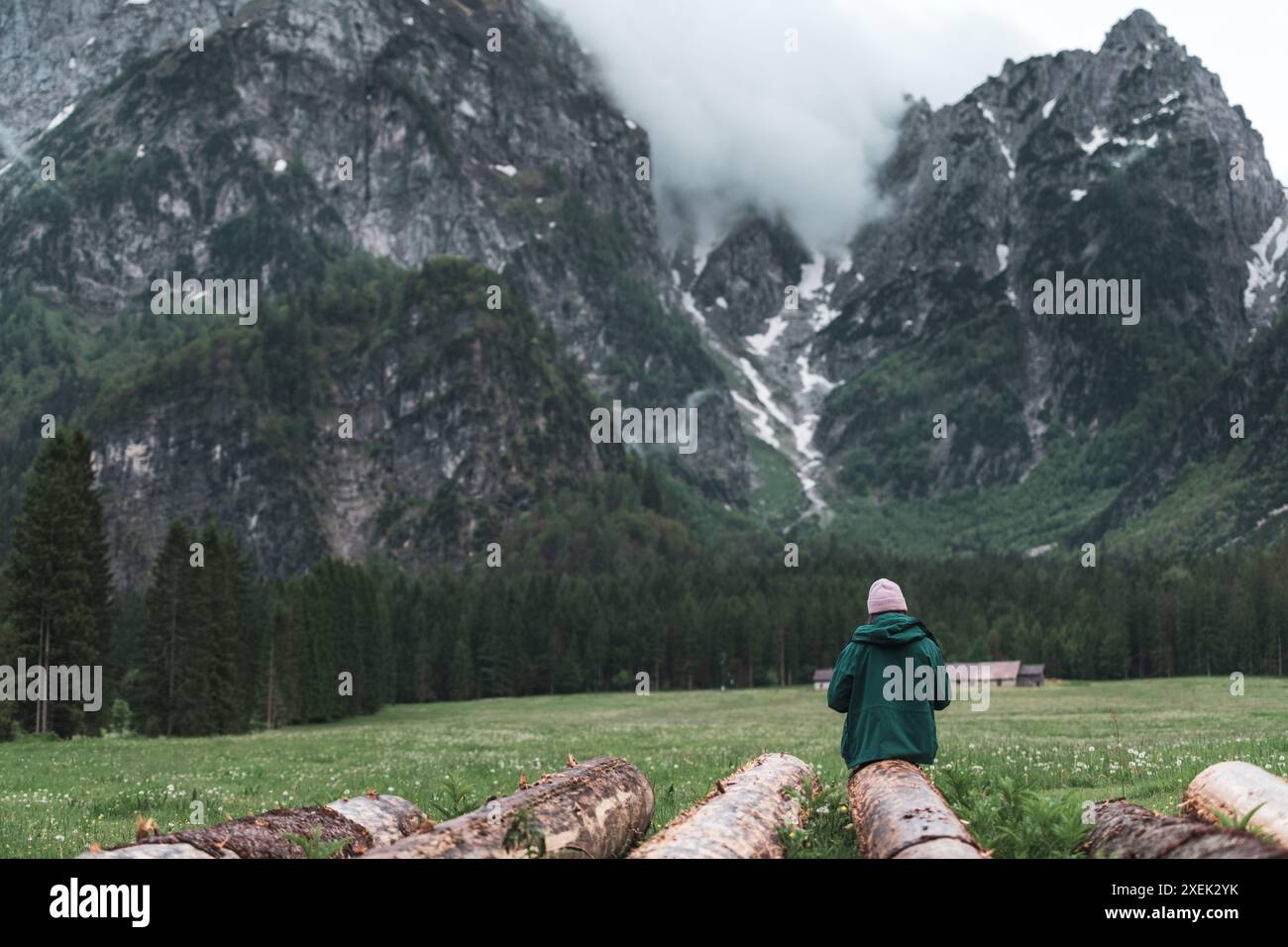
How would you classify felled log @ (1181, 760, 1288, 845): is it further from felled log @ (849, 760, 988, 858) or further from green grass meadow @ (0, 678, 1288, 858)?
felled log @ (849, 760, 988, 858)

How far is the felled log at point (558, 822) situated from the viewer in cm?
920

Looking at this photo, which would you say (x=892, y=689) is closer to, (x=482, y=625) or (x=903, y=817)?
(x=903, y=817)

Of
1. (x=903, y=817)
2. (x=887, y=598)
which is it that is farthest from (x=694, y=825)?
(x=887, y=598)

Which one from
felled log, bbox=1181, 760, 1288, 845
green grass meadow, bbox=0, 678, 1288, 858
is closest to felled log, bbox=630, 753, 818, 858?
green grass meadow, bbox=0, 678, 1288, 858

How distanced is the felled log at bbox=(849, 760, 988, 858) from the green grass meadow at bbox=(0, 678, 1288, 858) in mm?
446

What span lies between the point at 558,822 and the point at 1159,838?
18.3ft

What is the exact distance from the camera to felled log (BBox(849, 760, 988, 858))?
30.2 ft

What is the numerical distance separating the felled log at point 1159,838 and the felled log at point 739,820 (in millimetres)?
3196

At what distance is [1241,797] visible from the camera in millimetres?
11531

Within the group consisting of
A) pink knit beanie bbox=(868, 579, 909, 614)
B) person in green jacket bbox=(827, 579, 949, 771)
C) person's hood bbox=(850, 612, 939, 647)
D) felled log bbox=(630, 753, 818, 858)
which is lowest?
felled log bbox=(630, 753, 818, 858)

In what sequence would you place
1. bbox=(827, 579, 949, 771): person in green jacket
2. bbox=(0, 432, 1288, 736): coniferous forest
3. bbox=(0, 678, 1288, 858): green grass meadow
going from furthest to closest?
bbox=(0, 432, 1288, 736): coniferous forest < bbox=(827, 579, 949, 771): person in green jacket < bbox=(0, 678, 1288, 858): green grass meadow

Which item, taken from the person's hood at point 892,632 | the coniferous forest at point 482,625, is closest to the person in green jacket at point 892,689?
the person's hood at point 892,632
